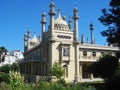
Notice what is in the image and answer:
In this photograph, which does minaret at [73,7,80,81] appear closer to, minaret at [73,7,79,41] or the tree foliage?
minaret at [73,7,79,41]

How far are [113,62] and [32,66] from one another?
28.2 metres

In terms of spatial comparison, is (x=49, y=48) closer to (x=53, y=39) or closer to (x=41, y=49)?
(x=53, y=39)

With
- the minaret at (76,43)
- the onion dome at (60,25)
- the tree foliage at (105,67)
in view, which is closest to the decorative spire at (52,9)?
the onion dome at (60,25)

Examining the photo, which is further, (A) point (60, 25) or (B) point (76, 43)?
(A) point (60, 25)

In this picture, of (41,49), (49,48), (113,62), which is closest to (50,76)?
(49,48)

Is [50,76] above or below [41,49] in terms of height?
below

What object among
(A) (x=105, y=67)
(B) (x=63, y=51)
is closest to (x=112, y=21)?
(A) (x=105, y=67)

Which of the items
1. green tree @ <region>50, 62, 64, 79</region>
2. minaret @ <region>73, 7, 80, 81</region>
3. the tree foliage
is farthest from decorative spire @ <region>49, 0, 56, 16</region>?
the tree foliage

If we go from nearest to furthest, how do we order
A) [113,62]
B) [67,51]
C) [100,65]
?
[113,62]
[100,65]
[67,51]

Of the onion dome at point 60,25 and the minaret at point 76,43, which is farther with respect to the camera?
the onion dome at point 60,25

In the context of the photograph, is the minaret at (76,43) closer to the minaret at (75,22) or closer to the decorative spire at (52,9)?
the minaret at (75,22)

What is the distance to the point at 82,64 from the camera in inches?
2136

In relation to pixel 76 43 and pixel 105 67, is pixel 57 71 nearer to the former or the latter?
pixel 76 43

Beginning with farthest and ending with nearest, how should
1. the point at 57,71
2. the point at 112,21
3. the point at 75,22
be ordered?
the point at 75,22 → the point at 57,71 → the point at 112,21
